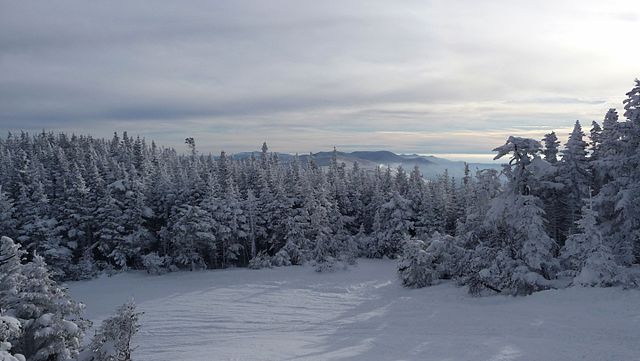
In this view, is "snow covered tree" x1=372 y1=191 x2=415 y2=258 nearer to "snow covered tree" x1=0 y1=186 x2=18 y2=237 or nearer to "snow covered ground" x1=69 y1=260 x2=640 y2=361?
"snow covered ground" x1=69 y1=260 x2=640 y2=361

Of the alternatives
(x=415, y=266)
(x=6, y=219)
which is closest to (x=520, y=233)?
(x=415, y=266)

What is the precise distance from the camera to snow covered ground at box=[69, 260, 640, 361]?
71.4ft

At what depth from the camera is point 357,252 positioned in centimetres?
6094

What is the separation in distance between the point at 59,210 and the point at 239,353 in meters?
41.3

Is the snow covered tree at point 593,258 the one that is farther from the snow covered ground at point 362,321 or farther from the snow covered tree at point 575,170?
the snow covered tree at point 575,170

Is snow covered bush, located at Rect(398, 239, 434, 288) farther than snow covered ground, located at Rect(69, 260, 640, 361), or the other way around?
snow covered bush, located at Rect(398, 239, 434, 288)

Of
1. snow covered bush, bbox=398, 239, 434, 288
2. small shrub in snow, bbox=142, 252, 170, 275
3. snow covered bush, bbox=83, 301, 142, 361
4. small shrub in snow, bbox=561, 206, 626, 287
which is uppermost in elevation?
small shrub in snow, bbox=561, 206, 626, 287

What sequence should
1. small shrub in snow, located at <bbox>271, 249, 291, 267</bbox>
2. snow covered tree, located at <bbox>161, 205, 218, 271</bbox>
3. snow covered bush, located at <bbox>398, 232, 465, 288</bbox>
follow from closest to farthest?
snow covered bush, located at <bbox>398, 232, 465, 288</bbox> < snow covered tree, located at <bbox>161, 205, 218, 271</bbox> < small shrub in snow, located at <bbox>271, 249, 291, 267</bbox>

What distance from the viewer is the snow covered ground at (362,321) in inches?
856

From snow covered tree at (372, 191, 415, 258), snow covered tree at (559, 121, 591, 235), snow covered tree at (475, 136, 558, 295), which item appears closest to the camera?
snow covered tree at (475, 136, 558, 295)

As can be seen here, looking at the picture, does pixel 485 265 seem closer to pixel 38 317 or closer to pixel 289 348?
pixel 289 348

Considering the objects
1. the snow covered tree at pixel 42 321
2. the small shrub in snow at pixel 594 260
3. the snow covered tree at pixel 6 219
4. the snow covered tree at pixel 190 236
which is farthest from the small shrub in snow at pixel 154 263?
the small shrub in snow at pixel 594 260

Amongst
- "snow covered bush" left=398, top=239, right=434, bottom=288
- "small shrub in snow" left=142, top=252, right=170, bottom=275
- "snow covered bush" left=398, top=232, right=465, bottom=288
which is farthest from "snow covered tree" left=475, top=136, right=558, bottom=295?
"small shrub in snow" left=142, top=252, right=170, bottom=275

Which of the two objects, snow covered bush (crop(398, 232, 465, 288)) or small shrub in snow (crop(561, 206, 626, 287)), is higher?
small shrub in snow (crop(561, 206, 626, 287))
